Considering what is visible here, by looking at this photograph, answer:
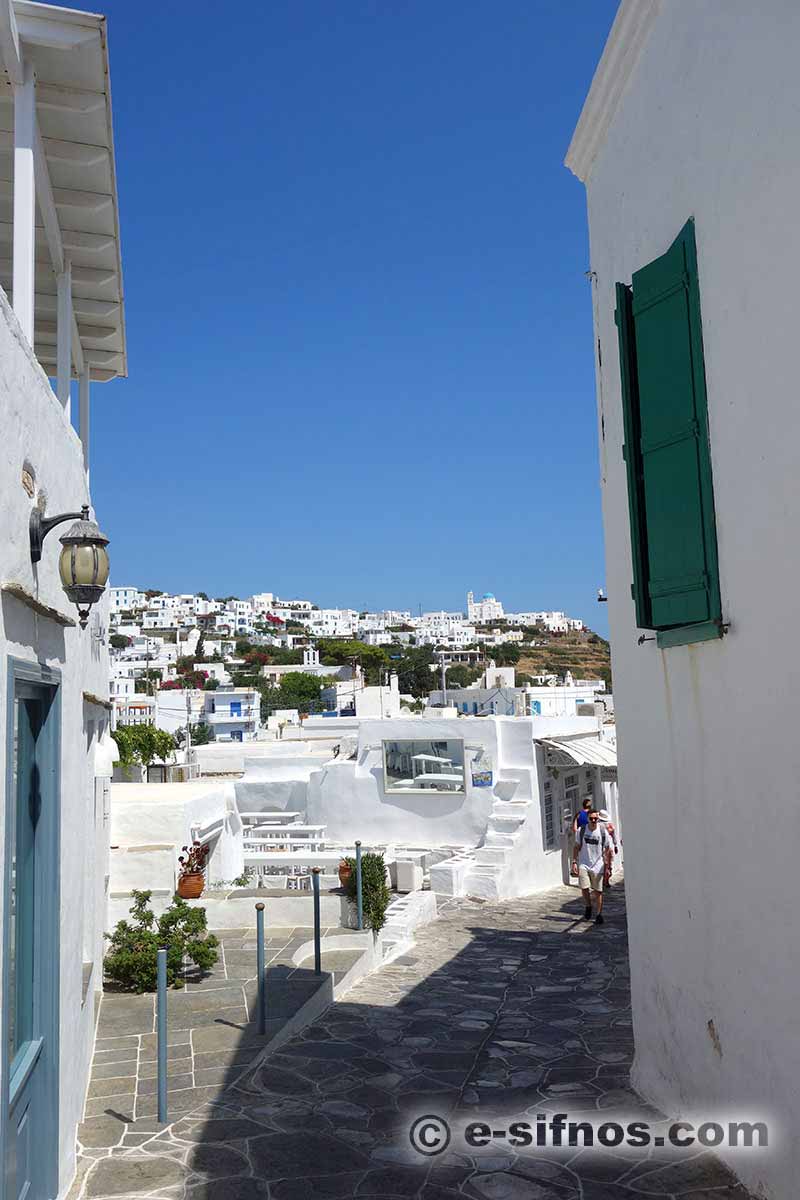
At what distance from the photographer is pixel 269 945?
10.7 meters

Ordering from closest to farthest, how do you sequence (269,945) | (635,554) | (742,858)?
(742,858) < (635,554) < (269,945)

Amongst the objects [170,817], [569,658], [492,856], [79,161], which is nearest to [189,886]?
[170,817]

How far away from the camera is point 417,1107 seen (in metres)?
6.64

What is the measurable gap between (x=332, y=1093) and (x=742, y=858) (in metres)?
3.69

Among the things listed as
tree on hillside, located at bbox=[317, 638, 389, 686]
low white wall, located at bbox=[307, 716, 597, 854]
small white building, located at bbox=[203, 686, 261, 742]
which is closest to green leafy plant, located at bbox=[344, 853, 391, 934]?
low white wall, located at bbox=[307, 716, 597, 854]

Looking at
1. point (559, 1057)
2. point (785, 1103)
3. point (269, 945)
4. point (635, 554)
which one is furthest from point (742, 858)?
point (269, 945)

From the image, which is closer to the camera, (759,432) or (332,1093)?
(759,432)

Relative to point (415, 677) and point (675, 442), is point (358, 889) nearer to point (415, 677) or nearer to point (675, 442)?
point (675, 442)

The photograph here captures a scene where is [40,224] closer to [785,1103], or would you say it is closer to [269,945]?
[785,1103]

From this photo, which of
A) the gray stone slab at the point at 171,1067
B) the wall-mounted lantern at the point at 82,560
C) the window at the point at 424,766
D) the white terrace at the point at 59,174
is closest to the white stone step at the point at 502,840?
the window at the point at 424,766

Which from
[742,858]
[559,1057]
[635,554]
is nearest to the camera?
[742,858]

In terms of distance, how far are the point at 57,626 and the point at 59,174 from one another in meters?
3.09

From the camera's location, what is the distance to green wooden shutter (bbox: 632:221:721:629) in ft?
17.3

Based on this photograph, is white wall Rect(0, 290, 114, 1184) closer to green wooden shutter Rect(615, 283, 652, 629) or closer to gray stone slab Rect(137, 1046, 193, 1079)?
gray stone slab Rect(137, 1046, 193, 1079)
